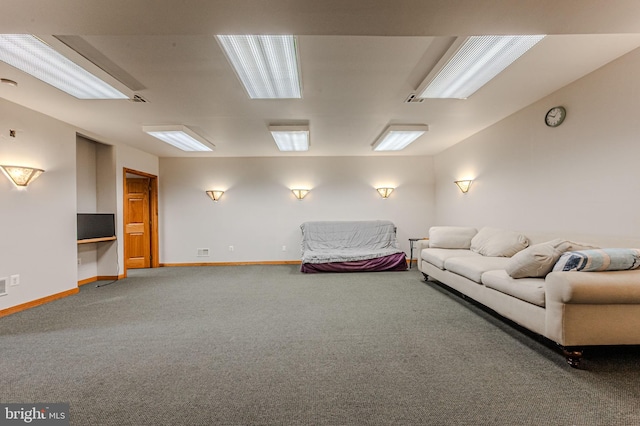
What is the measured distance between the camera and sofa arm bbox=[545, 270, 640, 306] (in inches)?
72.4

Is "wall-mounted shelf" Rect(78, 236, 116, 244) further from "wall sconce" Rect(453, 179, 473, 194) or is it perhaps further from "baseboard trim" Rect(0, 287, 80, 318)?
"wall sconce" Rect(453, 179, 473, 194)

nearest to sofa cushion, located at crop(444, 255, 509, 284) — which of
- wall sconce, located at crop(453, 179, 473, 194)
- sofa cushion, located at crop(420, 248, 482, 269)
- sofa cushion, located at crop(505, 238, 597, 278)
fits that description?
sofa cushion, located at crop(420, 248, 482, 269)

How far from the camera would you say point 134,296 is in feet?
12.4

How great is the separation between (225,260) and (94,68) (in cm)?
455

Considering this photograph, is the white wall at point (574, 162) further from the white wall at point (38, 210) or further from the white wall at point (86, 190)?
the white wall at point (86, 190)

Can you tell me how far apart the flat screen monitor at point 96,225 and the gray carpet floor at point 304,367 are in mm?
1420

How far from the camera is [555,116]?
10.1ft

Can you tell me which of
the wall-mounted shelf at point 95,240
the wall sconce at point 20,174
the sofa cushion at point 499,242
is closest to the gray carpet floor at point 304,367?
the sofa cushion at point 499,242

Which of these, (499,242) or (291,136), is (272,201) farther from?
(499,242)

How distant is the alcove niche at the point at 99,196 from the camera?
4.75 m

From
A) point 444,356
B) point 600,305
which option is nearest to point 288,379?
point 444,356

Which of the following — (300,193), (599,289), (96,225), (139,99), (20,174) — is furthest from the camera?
(300,193)

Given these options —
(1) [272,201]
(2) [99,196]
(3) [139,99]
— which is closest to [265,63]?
(3) [139,99]

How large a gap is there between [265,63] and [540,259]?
2880 mm
